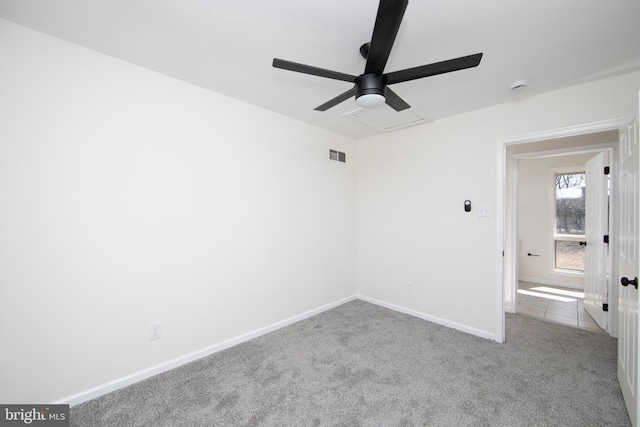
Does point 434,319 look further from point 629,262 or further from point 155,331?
point 155,331

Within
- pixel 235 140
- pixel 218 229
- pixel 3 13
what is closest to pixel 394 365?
pixel 218 229

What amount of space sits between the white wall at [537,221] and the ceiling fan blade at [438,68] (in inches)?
178

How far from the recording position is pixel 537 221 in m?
5.13

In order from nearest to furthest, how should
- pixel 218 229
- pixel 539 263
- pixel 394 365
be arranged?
pixel 394 365 < pixel 218 229 < pixel 539 263

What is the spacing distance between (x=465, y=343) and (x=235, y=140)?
3.12 m

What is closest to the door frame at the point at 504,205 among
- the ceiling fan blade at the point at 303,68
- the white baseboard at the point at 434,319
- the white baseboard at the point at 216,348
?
the white baseboard at the point at 434,319

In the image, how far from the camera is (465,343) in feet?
9.00

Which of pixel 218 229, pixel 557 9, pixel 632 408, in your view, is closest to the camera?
pixel 557 9

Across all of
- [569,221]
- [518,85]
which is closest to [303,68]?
[518,85]

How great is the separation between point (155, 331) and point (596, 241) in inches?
194

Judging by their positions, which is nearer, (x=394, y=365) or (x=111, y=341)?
(x=111, y=341)

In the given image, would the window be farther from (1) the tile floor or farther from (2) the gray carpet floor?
(2) the gray carpet floor

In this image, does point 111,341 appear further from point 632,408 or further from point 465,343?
point 632,408

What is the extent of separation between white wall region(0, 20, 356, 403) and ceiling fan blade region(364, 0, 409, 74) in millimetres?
1732
